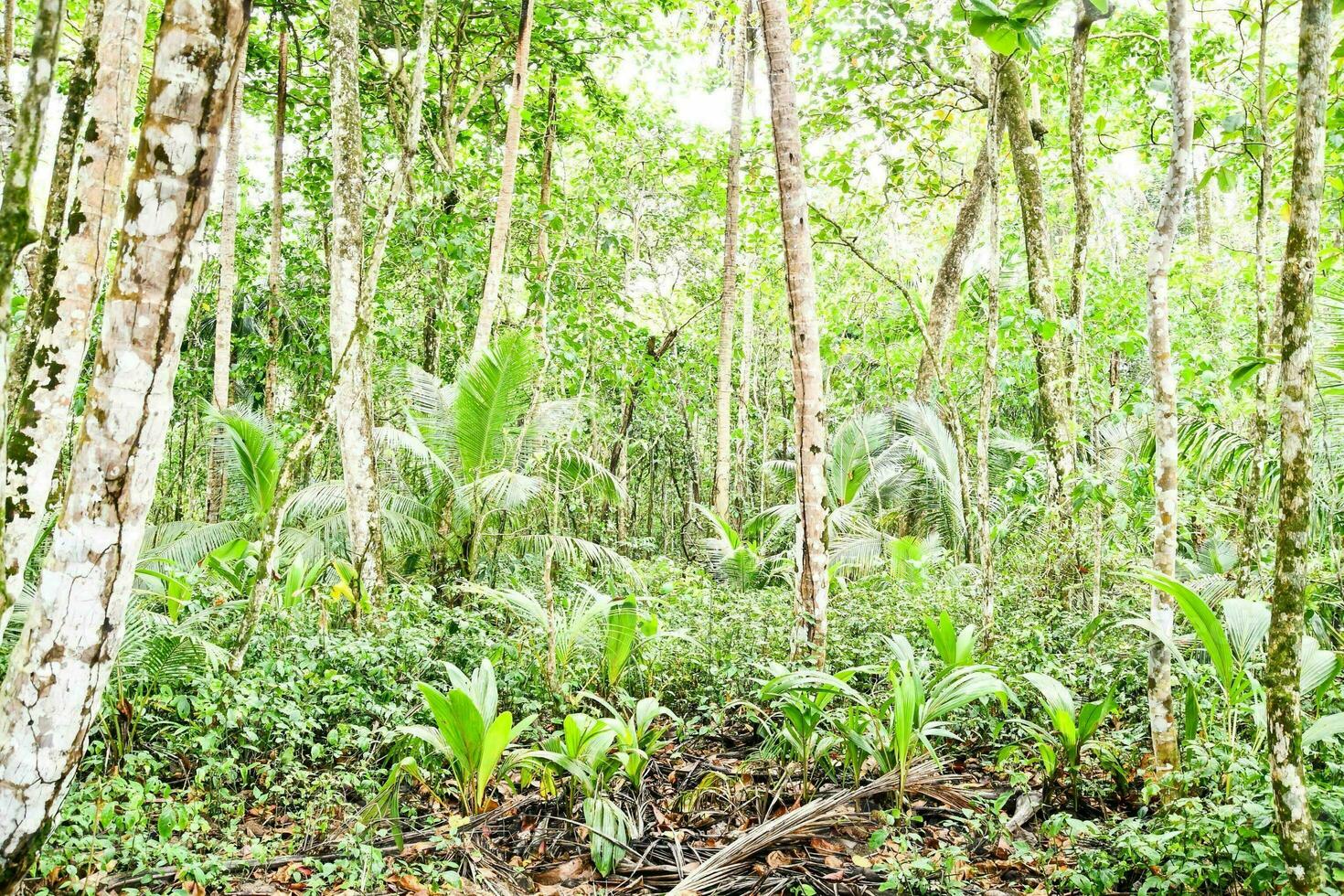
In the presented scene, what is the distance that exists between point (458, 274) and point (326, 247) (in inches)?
70.2

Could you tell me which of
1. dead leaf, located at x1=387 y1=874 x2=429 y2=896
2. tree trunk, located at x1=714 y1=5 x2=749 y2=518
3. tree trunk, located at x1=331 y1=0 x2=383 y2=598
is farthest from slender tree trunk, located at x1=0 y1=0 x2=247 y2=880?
tree trunk, located at x1=714 y1=5 x2=749 y2=518

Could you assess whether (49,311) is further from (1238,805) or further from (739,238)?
(739,238)

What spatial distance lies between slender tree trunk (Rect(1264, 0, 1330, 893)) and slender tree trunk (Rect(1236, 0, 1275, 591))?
174 cm

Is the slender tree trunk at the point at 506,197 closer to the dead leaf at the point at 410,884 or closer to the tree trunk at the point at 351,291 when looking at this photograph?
the tree trunk at the point at 351,291

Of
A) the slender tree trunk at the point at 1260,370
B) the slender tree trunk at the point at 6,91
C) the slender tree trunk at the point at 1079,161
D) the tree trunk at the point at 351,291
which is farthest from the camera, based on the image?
the tree trunk at the point at 351,291

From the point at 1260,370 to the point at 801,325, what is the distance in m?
2.38

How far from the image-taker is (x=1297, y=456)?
237cm

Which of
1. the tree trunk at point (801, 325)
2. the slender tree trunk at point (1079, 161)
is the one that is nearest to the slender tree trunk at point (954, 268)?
the slender tree trunk at point (1079, 161)

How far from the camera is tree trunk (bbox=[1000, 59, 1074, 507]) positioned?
6199 millimetres

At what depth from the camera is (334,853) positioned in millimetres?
3135

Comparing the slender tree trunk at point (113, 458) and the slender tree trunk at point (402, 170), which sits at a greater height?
the slender tree trunk at point (402, 170)

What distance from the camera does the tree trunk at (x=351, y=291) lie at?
17.4ft

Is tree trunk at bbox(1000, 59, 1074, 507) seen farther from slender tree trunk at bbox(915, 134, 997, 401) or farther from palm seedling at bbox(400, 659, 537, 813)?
palm seedling at bbox(400, 659, 537, 813)

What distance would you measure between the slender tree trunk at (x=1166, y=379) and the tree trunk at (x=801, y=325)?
1.72 metres
